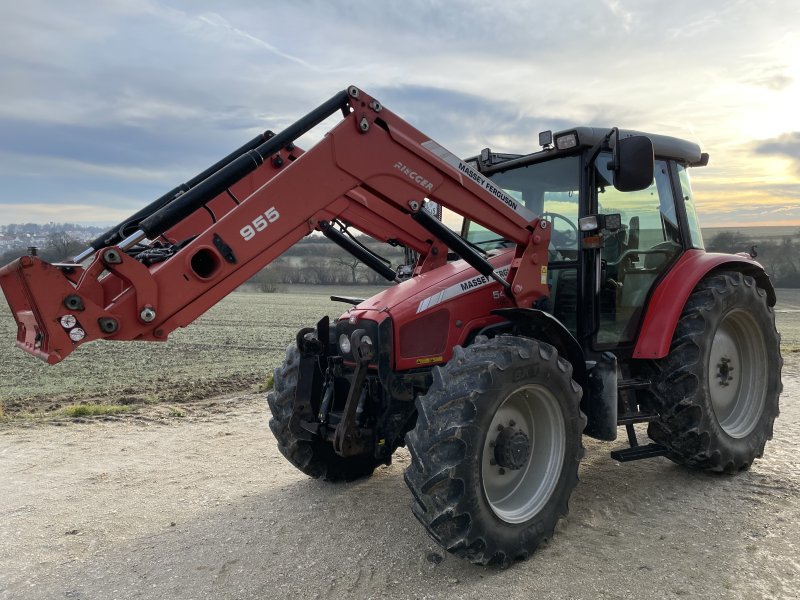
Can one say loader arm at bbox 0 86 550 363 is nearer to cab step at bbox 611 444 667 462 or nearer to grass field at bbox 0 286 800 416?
cab step at bbox 611 444 667 462

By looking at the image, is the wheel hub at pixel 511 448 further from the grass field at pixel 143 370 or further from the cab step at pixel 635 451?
the grass field at pixel 143 370

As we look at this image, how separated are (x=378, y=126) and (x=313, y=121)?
395 millimetres

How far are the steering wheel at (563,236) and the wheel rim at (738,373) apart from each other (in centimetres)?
157

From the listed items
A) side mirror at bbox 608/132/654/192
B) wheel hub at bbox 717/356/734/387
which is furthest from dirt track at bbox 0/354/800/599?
side mirror at bbox 608/132/654/192

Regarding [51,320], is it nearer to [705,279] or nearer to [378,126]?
[378,126]

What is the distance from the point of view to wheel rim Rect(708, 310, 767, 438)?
5.58 m

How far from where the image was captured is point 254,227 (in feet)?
11.8

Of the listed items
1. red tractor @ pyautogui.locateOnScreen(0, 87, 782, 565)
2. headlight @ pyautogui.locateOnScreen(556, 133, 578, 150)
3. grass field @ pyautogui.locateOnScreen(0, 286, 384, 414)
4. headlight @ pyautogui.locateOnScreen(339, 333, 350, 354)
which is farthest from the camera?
grass field @ pyautogui.locateOnScreen(0, 286, 384, 414)

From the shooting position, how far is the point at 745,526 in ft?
14.2

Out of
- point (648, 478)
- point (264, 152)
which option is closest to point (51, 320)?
point (264, 152)

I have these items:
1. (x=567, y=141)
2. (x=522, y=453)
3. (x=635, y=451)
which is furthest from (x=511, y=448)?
(x=567, y=141)

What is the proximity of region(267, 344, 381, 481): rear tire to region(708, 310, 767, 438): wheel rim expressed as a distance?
303 centimetres

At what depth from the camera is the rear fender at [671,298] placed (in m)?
5.01

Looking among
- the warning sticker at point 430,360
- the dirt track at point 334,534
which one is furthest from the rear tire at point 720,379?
the warning sticker at point 430,360
